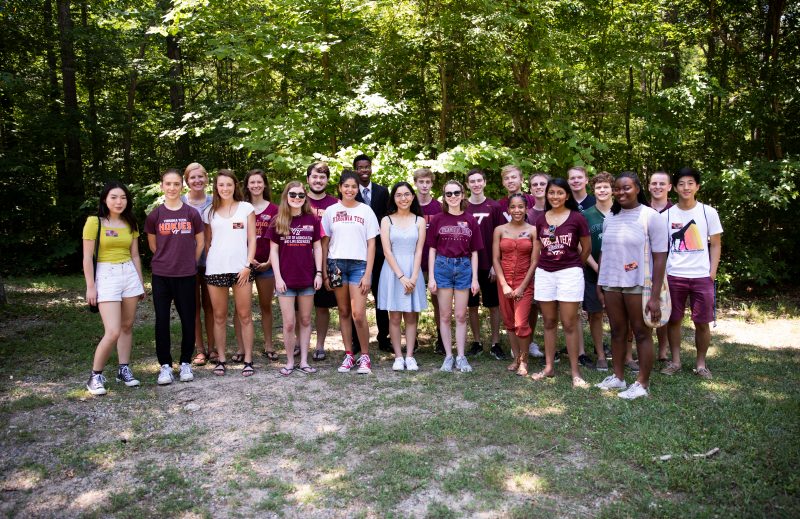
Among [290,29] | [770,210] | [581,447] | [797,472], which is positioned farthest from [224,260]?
[770,210]

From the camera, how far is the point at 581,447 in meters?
3.79

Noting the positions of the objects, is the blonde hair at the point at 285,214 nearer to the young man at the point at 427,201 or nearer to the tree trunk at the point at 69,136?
the young man at the point at 427,201

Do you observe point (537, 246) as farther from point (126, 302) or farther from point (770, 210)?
point (770, 210)

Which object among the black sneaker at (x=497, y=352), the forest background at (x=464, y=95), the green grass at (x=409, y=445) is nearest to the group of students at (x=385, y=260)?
the green grass at (x=409, y=445)

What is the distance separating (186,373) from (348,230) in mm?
2042

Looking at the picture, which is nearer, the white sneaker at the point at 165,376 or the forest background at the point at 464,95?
the white sneaker at the point at 165,376

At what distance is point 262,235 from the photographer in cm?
582

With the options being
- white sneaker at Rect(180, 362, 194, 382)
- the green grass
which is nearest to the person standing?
the green grass

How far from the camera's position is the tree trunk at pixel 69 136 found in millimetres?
13062

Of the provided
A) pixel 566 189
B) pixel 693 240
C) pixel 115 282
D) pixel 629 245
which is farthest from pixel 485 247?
pixel 115 282

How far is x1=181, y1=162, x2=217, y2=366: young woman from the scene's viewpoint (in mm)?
5641

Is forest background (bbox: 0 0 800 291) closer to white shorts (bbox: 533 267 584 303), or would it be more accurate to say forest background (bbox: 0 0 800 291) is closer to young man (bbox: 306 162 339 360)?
young man (bbox: 306 162 339 360)

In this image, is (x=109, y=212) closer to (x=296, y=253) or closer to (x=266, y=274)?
(x=266, y=274)

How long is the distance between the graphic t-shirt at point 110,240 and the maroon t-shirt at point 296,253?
130 cm
